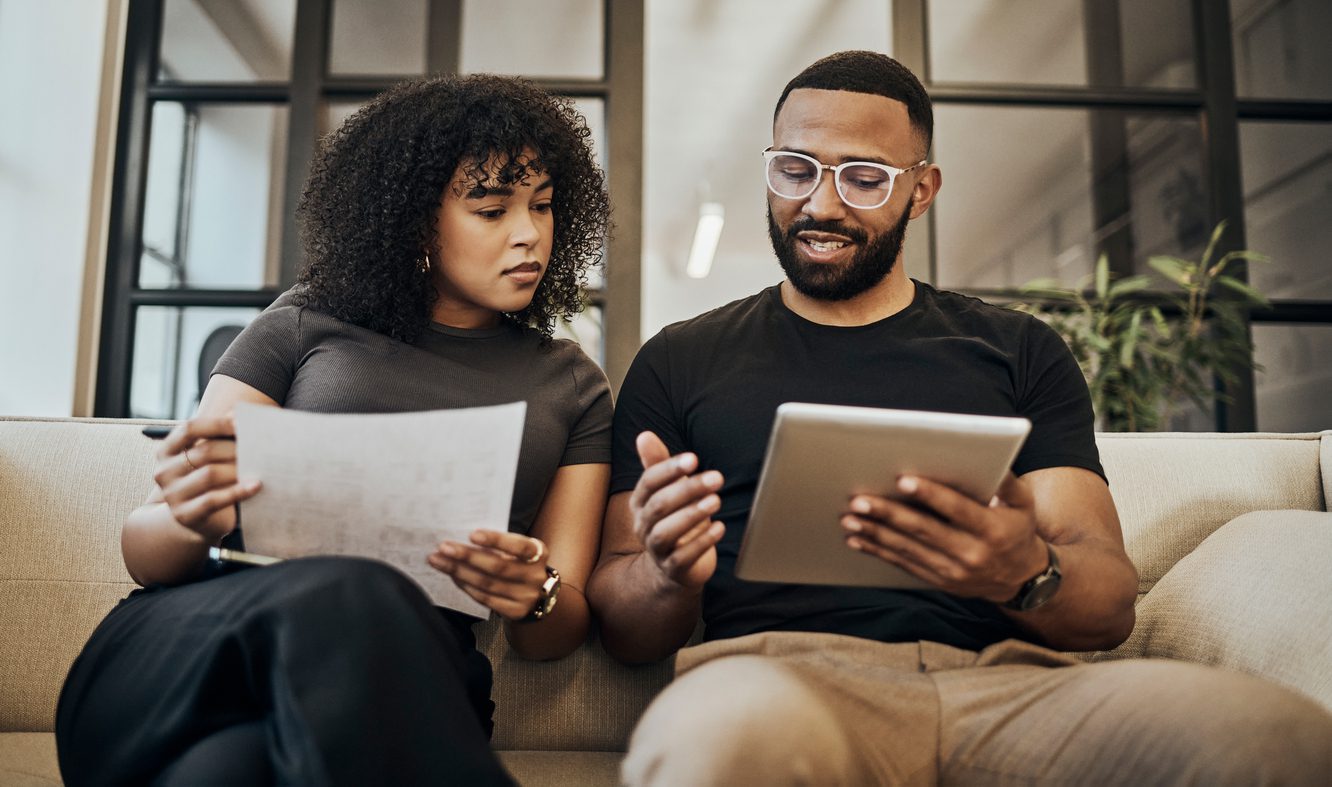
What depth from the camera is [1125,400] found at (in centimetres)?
291

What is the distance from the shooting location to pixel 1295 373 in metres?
3.25

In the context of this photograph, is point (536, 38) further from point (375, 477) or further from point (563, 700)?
point (375, 477)

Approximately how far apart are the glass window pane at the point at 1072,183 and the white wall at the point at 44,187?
2499 millimetres

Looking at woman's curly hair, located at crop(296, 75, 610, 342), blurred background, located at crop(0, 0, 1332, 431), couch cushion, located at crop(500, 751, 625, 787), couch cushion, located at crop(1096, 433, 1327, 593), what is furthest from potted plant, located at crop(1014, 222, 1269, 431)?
couch cushion, located at crop(500, 751, 625, 787)

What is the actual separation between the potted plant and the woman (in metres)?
1.76

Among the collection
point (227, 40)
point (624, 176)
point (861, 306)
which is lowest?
point (861, 306)

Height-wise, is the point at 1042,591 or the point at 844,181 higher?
the point at 844,181

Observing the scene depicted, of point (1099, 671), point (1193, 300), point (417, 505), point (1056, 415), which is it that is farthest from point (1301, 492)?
point (1193, 300)

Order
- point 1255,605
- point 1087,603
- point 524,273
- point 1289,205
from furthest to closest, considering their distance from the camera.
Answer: point 1289,205 → point 524,273 → point 1255,605 → point 1087,603

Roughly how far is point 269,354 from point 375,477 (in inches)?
17.0

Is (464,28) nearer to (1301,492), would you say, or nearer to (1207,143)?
(1207,143)

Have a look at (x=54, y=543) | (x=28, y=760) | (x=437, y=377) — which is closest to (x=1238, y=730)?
(x=437, y=377)

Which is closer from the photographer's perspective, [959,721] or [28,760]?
[959,721]

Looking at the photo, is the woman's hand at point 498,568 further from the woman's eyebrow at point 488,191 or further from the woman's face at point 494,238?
the woman's eyebrow at point 488,191
